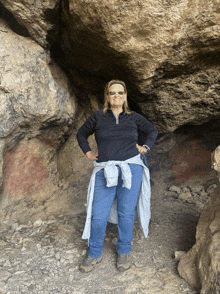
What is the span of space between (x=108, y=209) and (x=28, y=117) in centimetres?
132

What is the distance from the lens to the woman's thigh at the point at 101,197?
2086 mm

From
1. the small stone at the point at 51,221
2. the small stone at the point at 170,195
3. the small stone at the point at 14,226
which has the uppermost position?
the small stone at the point at 14,226

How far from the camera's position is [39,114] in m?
2.62

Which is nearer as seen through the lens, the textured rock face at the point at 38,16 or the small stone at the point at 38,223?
the textured rock face at the point at 38,16

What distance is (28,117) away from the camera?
Answer: 2590mm

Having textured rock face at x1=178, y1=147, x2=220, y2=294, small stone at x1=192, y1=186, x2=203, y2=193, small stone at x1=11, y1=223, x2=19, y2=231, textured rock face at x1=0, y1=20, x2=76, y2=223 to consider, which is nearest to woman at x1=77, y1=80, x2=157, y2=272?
textured rock face at x1=178, y1=147, x2=220, y2=294

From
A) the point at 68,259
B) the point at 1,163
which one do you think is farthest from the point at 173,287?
the point at 1,163

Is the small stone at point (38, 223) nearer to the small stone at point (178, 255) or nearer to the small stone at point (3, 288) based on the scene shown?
the small stone at point (3, 288)

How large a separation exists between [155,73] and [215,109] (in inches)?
38.6

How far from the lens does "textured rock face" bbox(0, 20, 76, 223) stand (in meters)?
2.44

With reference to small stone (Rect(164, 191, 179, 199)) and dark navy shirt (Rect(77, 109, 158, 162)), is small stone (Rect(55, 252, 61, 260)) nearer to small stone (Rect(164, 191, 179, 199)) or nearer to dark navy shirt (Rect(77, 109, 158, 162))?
dark navy shirt (Rect(77, 109, 158, 162))

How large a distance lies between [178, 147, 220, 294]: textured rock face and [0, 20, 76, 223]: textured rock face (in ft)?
5.99

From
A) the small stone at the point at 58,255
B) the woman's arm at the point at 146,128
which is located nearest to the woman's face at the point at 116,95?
the woman's arm at the point at 146,128

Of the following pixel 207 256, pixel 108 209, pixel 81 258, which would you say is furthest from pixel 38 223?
pixel 207 256
